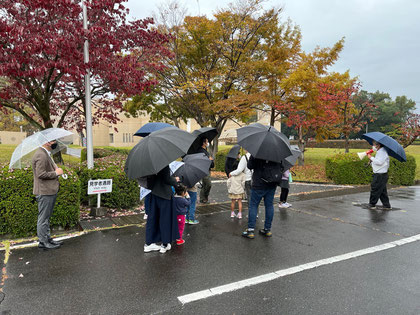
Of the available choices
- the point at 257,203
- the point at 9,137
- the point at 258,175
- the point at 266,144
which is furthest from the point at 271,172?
the point at 9,137

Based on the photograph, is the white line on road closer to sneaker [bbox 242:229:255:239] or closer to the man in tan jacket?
sneaker [bbox 242:229:255:239]

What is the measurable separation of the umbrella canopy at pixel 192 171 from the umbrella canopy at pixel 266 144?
0.88 metres

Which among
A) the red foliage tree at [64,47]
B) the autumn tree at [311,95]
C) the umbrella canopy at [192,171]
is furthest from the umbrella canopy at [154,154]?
the autumn tree at [311,95]

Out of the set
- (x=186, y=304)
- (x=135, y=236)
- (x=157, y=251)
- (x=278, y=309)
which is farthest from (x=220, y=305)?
(x=135, y=236)

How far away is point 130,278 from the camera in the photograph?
3.42 m

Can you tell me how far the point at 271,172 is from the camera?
15.1 ft

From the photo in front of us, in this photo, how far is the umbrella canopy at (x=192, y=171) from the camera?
484cm

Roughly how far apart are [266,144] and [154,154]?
185cm

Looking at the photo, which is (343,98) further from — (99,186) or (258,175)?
(99,186)

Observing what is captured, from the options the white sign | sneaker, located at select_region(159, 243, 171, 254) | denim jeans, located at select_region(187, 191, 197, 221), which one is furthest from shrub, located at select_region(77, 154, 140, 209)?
sneaker, located at select_region(159, 243, 171, 254)

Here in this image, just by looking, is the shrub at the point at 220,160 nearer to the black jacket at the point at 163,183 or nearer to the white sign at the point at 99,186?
the white sign at the point at 99,186

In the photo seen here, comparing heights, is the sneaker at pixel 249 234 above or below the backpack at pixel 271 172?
below

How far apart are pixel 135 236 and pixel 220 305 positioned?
2.59m

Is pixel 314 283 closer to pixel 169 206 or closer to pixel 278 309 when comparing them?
pixel 278 309
